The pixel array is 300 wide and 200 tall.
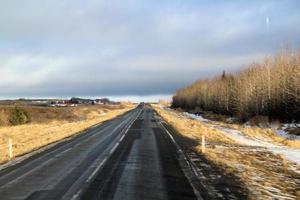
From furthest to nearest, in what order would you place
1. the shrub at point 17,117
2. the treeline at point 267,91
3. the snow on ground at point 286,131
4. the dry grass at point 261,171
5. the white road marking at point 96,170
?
the shrub at point 17,117 < the treeline at point 267,91 < the snow on ground at point 286,131 < the white road marking at point 96,170 < the dry grass at point 261,171

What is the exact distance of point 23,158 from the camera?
18609mm

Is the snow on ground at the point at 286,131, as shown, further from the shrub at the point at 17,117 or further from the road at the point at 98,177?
the shrub at the point at 17,117

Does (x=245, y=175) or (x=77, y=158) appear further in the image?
(x=77, y=158)

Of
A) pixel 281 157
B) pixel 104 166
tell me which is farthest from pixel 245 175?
pixel 281 157

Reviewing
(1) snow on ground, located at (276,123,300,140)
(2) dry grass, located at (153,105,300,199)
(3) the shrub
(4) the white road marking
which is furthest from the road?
(3) the shrub

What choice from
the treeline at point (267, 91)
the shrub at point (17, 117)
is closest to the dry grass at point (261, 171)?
the treeline at point (267, 91)

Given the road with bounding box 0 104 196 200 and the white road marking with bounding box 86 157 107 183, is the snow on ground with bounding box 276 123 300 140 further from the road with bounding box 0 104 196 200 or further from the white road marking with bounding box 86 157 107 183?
the white road marking with bounding box 86 157 107 183

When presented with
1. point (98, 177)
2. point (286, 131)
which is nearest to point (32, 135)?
point (286, 131)

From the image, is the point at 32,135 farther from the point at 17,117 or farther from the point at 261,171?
the point at 261,171

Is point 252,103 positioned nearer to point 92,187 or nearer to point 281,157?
point 281,157

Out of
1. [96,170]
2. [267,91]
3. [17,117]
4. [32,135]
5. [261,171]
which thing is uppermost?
[267,91]

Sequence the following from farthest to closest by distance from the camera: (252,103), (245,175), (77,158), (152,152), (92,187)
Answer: (252,103)
(152,152)
(77,158)
(245,175)
(92,187)

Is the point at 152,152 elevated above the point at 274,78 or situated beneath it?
situated beneath

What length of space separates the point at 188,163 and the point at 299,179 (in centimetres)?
Result: 394
